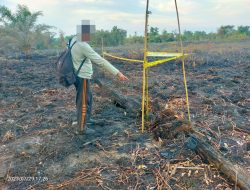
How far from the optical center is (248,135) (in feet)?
15.9

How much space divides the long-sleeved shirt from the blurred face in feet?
0.23

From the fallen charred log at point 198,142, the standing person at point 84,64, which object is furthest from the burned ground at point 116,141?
the standing person at point 84,64

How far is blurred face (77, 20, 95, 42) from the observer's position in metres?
4.52

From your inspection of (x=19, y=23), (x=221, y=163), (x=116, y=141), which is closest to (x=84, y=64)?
(x=116, y=141)

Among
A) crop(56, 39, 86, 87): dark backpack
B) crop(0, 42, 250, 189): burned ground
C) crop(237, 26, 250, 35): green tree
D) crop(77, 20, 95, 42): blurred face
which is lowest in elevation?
crop(0, 42, 250, 189): burned ground

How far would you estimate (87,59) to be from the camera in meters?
4.77

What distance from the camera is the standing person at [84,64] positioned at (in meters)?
4.53

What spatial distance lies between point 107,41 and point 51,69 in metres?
18.3

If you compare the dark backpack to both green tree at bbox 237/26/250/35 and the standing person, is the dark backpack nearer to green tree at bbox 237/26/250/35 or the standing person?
the standing person

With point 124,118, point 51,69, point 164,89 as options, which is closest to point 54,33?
point 51,69

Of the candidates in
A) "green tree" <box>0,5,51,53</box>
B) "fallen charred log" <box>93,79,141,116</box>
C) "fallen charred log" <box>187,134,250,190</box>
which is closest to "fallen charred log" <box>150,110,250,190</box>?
"fallen charred log" <box>187,134,250,190</box>

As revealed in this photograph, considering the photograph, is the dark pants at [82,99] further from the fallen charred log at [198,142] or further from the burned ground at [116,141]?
the fallen charred log at [198,142]

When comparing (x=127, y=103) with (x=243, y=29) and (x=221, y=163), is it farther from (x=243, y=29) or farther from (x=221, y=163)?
(x=243, y=29)

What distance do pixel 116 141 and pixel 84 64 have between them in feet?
4.05
